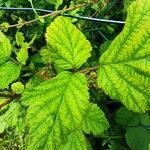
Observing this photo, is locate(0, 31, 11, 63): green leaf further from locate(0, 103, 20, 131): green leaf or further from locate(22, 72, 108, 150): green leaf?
locate(22, 72, 108, 150): green leaf

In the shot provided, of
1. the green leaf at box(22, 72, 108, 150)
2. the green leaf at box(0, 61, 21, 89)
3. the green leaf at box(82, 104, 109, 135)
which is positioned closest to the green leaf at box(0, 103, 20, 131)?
the green leaf at box(0, 61, 21, 89)

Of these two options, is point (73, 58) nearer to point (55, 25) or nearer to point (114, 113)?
point (55, 25)

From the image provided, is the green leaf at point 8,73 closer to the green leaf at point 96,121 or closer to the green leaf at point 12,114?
the green leaf at point 12,114

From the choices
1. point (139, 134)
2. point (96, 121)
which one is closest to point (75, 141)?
point (96, 121)

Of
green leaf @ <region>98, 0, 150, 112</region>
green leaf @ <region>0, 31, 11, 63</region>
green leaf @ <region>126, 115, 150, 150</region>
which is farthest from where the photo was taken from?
green leaf @ <region>126, 115, 150, 150</region>

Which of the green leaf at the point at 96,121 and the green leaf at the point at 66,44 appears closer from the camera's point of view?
the green leaf at the point at 66,44

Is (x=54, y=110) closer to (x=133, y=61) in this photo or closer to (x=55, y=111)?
(x=55, y=111)

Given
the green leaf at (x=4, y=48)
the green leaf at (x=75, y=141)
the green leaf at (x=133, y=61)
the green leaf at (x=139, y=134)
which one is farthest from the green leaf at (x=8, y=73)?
the green leaf at (x=139, y=134)
